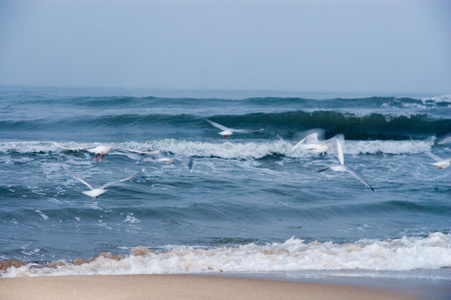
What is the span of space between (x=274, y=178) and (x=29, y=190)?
4.89 meters

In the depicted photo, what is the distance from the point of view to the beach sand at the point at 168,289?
12.5 feet

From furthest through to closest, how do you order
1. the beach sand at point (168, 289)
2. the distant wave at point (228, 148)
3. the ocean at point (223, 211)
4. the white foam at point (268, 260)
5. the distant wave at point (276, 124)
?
the distant wave at point (276, 124), the distant wave at point (228, 148), the ocean at point (223, 211), the white foam at point (268, 260), the beach sand at point (168, 289)

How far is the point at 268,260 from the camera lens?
202 inches

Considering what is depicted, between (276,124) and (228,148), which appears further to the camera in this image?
(276,124)

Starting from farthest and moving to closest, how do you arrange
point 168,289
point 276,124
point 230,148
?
point 276,124 → point 230,148 → point 168,289

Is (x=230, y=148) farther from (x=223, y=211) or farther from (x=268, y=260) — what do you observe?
(x=268, y=260)

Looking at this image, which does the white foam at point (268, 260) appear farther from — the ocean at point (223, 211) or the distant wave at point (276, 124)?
the distant wave at point (276, 124)

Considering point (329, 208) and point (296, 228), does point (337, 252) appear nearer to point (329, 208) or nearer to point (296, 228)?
point (296, 228)

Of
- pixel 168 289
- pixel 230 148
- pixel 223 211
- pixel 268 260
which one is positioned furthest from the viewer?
pixel 230 148

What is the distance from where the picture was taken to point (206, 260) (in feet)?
16.6

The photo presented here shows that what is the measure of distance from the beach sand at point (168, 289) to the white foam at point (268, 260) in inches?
20.3

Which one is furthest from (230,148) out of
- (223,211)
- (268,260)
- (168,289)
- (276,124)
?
(168,289)

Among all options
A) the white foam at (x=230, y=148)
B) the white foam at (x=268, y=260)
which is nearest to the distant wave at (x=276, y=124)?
the white foam at (x=230, y=148)

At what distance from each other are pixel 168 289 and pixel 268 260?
1504 millimetres
